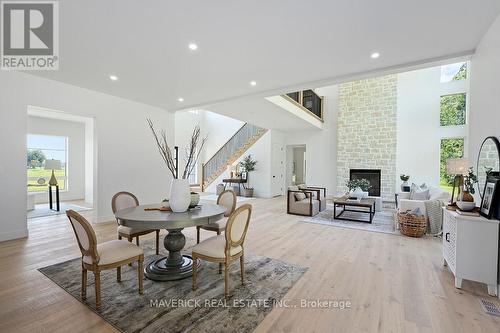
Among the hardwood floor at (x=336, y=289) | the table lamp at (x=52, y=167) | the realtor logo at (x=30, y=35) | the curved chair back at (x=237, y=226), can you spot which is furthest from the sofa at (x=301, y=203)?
the table lamp at (x=52, y=167)

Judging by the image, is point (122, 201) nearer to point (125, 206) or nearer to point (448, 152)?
point (125, 206)

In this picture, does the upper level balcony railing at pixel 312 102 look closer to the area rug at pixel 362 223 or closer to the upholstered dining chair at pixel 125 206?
the area rug at pixel 362 223

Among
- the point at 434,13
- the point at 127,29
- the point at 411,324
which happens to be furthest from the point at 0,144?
the point at 434,13

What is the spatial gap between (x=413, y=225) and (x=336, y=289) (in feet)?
9.17

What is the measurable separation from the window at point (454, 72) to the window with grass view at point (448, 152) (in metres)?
1.99

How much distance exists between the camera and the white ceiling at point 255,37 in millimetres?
2238

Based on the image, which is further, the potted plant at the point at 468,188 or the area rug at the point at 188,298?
the potted plant at the point at 468,188

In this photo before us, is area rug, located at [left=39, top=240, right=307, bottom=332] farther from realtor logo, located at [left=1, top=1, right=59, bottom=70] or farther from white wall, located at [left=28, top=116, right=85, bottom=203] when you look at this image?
white wall, located at [left=28, top=116, right=85, bottom=203]

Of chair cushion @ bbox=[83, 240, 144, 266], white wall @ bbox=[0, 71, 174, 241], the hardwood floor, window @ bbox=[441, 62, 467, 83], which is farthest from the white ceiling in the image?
window @ bbox=[441, 62, 467, 83]

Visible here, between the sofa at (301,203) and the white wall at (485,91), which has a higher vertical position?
the white wall at (485,91)

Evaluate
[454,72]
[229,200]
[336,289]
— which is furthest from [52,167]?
[454,72]

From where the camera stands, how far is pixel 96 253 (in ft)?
6.62

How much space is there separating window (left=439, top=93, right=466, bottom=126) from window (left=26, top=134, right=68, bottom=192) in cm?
1271

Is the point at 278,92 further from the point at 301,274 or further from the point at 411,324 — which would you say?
the point at 411,324
